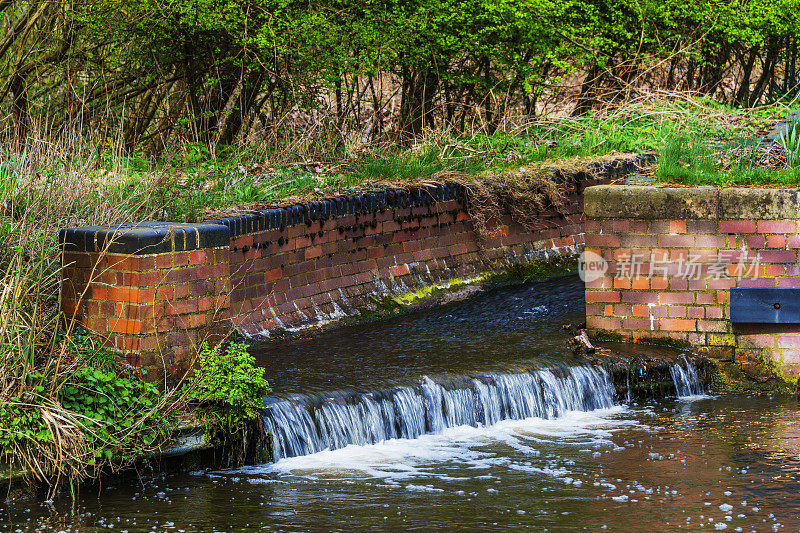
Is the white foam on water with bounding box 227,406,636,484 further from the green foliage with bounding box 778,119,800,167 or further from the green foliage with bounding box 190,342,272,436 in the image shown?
the green foliage with bounding box 778,119,800,167

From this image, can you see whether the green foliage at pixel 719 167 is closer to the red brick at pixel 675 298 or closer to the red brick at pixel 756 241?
the red brick at pixel 756 241

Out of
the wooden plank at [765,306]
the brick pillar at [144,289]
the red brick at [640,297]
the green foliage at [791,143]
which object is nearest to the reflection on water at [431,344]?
the red brick at [640,297]

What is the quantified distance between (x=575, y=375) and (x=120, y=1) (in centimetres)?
803

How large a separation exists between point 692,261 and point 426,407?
2.50 meters

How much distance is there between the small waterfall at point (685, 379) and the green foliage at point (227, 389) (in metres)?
3.22

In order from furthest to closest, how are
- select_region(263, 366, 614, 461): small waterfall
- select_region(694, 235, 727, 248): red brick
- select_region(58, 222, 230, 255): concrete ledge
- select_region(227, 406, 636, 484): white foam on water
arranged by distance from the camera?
1. select_region(694, 235, 727, 248): red brick
2. select_region(263, 366, 614, 461): small waterfall
3. select_region(58, 222, 230, 255): concrete ledge
4. select_region(227, 406, 636, 484): white foam on water

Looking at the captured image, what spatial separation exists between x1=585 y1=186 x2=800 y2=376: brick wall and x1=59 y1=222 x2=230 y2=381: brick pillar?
10.8ft

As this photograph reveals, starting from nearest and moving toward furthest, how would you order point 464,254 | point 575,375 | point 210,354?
point 210,354
point 575,375
point 464,254

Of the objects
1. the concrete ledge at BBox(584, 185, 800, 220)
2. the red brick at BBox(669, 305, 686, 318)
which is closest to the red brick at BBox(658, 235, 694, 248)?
the concrete ledge at BBox(584, 185, 800, 220)

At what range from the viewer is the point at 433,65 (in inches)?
559

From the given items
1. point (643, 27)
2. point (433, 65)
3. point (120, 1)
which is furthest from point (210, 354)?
point (643, 27)

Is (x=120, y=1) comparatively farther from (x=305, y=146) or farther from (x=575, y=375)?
(x=575, y=375)

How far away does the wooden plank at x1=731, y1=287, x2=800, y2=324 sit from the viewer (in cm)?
768

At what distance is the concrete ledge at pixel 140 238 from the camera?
20.1ft
